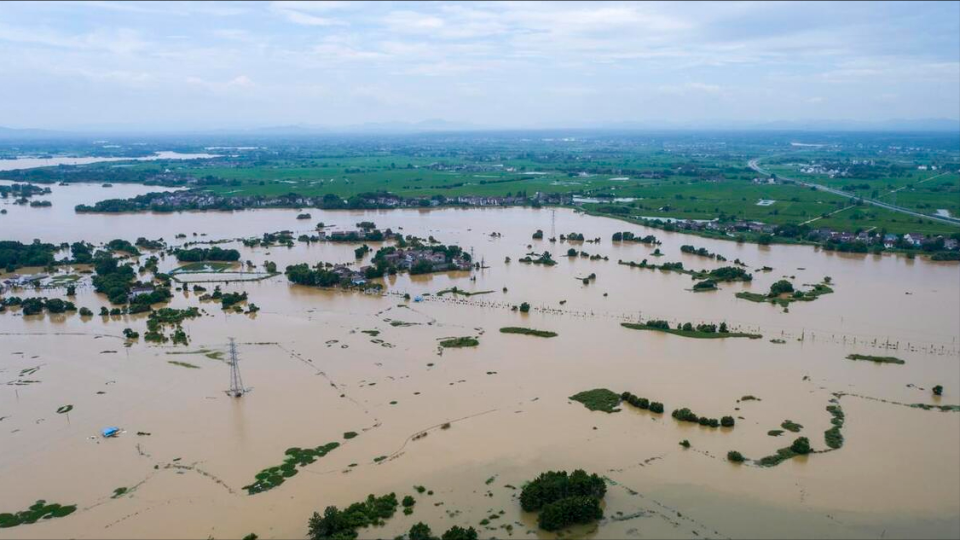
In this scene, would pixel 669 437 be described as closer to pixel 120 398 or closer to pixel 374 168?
pixel 120 398

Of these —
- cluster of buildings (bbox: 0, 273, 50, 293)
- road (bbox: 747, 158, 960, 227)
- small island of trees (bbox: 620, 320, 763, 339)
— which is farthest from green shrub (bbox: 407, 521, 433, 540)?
road (bbox: 747, 158, 960, 227)

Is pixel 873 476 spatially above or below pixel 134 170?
below

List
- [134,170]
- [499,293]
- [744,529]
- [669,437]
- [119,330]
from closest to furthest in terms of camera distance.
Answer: [744,529] → [669,437] → [119,330] → [499,293] → [134,170]

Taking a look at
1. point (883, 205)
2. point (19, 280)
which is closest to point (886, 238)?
point (883, 205)

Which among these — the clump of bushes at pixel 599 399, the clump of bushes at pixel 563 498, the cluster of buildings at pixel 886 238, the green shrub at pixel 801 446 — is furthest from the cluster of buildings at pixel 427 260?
the cluster of buildings at pixel 886 238

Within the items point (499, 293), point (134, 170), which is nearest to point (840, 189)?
point (499, 293)

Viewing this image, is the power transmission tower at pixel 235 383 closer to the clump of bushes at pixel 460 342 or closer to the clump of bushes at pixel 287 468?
the clump of bushes at pixel 287 468

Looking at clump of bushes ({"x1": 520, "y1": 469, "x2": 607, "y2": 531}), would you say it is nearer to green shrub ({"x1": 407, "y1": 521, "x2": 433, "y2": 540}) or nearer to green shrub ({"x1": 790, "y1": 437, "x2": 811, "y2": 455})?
green shrub ({"x1": 407, "y1": 521, "x2": 433, "y2": 540})
